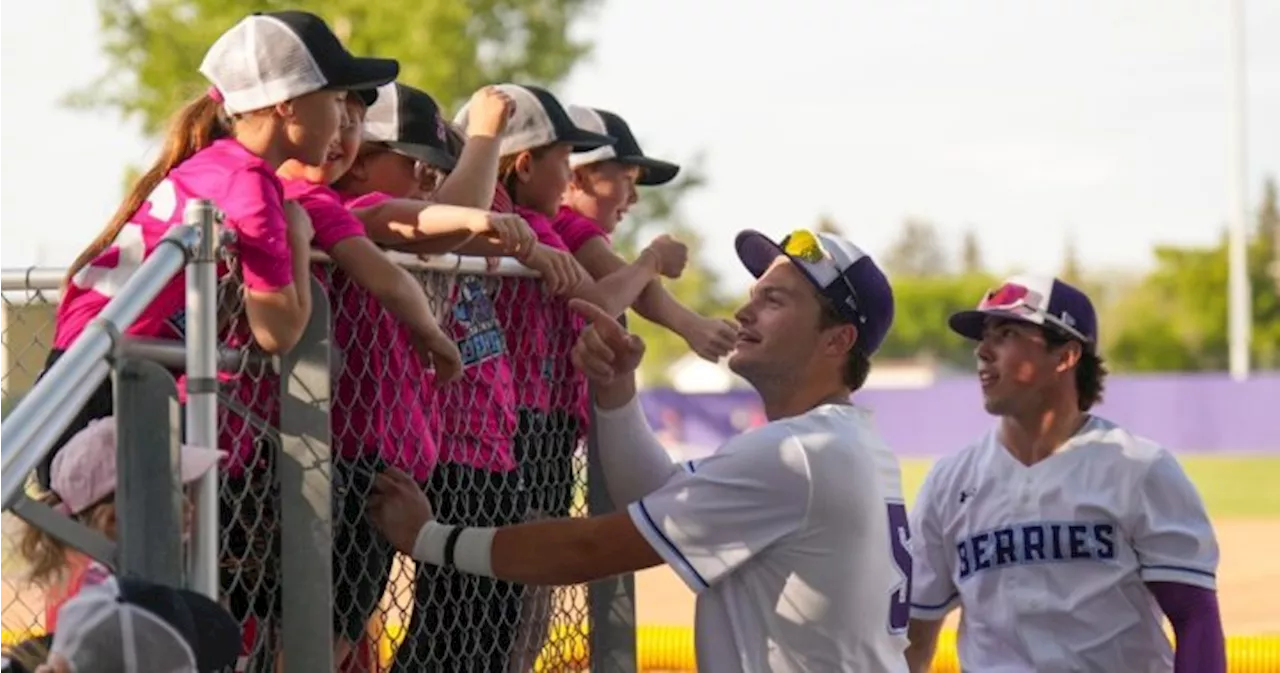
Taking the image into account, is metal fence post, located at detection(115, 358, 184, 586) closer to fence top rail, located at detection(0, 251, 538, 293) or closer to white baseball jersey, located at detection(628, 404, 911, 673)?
fence top rail, located at detection(0, 251, 538, 293)

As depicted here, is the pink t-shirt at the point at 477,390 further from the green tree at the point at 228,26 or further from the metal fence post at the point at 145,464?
Result: the green tree at the point at 228,26

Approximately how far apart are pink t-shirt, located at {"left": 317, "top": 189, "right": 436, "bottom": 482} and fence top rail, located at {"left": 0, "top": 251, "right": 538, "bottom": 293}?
0.12 meters

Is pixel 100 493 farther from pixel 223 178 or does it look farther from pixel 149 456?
pixel 223 178

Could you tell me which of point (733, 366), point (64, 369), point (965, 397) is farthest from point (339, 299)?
point (965, 397)

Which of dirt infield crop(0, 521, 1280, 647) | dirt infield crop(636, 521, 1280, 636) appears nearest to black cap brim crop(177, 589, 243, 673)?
dirt infield crop(0, 521, 1280, 647)

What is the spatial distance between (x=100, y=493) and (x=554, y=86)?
34181 mm

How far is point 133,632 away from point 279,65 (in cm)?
144

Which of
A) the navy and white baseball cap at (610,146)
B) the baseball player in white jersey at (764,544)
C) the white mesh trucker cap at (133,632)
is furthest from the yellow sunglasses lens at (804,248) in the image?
the white mesh trucker cap at (133,632)

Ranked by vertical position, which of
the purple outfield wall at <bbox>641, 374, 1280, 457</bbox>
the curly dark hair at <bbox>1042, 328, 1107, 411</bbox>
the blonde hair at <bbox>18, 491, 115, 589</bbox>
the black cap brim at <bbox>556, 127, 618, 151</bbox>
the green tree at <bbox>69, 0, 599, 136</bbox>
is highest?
the green tree at <bbox>69, 0, 599, 136</bbox>

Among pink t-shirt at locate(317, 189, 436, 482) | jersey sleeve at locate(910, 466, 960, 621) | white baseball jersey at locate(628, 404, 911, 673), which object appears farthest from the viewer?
jersey sleeve at locate(910, 466, 960, 621)

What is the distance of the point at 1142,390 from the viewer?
43500 mm

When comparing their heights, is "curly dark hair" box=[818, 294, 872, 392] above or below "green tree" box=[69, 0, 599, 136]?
below

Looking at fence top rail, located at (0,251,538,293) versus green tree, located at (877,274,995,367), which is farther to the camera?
green tree, located at (877,274,995,367)

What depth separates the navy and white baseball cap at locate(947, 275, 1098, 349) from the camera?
676 cm
